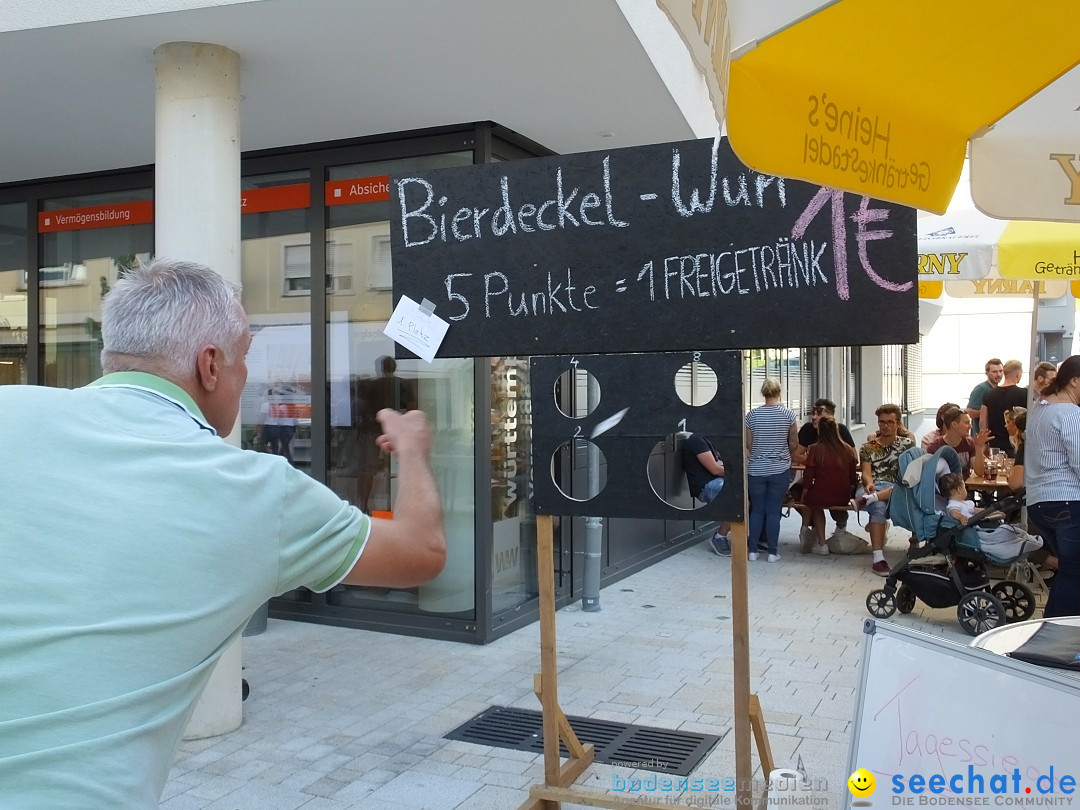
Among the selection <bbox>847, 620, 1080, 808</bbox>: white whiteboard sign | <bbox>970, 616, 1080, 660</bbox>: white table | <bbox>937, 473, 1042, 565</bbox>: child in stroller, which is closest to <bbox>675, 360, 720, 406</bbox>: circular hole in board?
<bbox>937, 473, 1042, 565</bbox>: child in stroller

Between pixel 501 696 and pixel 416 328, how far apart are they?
2375mm

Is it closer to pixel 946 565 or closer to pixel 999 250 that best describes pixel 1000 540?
pixel 946 565

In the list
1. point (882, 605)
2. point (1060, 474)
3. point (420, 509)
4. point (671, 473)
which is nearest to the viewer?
point (420, 509)

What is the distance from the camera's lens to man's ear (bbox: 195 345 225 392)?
1653 millimetres

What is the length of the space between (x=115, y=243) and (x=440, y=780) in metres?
5.20

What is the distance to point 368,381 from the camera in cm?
657

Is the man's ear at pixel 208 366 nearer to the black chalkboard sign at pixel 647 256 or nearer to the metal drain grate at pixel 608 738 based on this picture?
the black chalkboard sign at pixel 647 256

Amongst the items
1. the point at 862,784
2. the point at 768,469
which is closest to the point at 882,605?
the point at 768,469

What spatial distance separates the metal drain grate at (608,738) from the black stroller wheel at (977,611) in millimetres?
2549

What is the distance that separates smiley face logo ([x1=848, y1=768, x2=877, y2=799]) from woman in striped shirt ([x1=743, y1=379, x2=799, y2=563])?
22.7 feet

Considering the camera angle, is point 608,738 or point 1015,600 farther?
point 1015,600

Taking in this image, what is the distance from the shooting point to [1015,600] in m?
6.41

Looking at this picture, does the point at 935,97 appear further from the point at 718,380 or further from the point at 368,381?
the point at 368,381

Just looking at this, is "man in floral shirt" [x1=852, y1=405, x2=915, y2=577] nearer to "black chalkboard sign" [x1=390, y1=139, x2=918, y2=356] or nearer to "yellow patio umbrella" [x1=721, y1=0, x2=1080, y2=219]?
"black chalkboard sign" [x1=390, y1=139, x2=918, y2=356]
